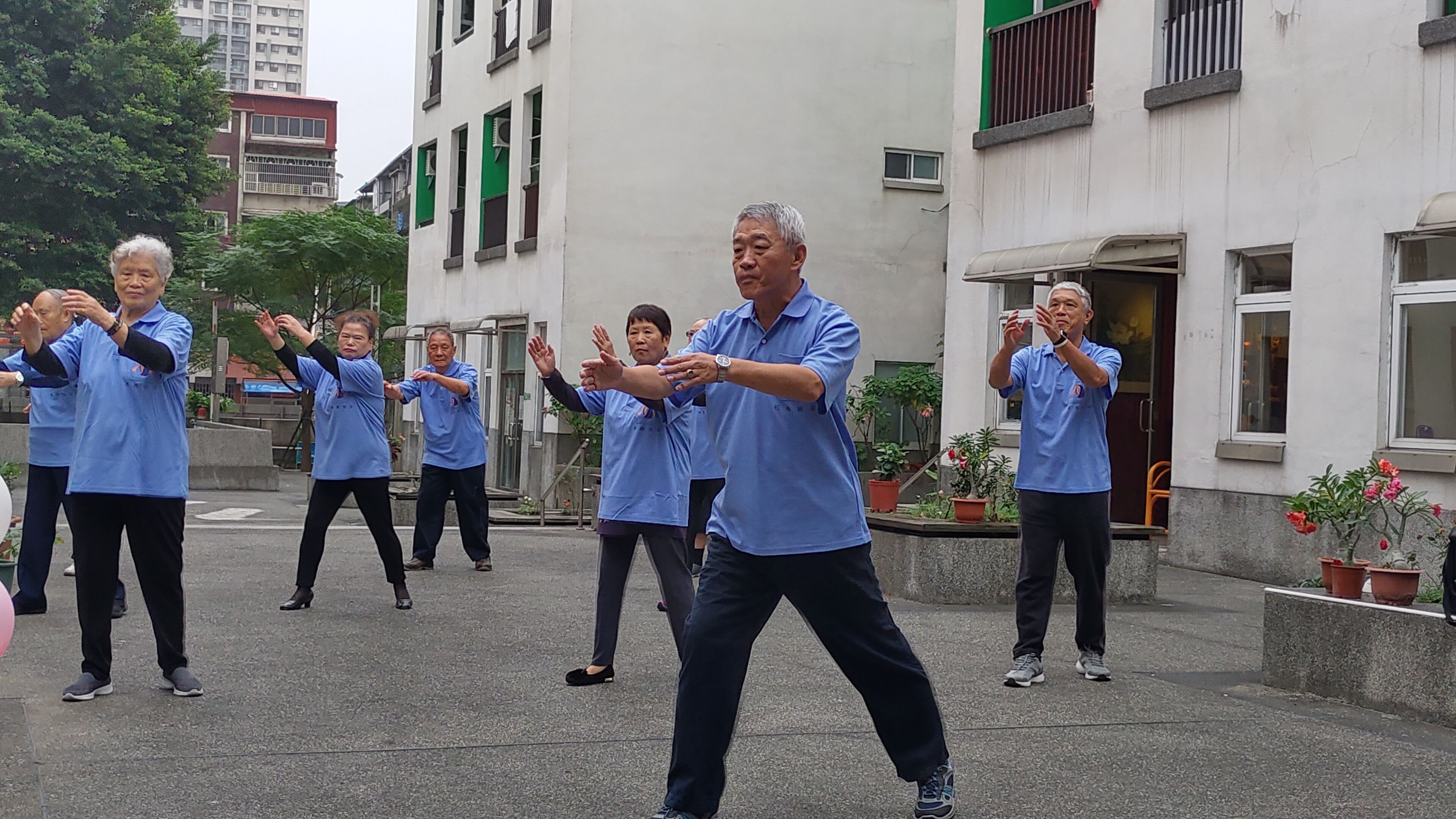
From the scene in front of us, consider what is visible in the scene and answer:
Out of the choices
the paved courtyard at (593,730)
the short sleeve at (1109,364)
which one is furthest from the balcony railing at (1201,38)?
the short sleeve at (1109,364)

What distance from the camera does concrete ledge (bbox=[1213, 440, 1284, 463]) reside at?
1318 centimetres

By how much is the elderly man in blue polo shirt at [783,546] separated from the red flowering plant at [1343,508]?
3385mm

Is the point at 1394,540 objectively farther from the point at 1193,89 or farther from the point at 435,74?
the point at 435,74

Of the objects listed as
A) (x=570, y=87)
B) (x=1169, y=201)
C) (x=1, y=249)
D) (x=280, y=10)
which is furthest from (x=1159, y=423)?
(x=280, y=10)

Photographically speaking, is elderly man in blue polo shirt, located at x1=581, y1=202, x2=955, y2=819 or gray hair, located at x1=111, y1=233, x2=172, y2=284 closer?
elderly man in blue polo shirt, located at x1=581, y1=202, x2=955, y2=819

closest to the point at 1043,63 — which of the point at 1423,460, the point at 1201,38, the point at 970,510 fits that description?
the point at 1201,38

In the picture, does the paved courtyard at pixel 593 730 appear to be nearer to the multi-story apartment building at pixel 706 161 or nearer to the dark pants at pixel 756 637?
the dark pants at pixel 756 637

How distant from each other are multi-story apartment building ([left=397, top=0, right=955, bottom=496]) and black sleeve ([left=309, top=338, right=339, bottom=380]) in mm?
12780

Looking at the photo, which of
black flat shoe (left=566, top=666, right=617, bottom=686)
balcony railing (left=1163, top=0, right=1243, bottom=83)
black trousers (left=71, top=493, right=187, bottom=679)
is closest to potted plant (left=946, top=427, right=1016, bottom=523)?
black flat shoe (left=566, top=666, right=617, bottom=686)

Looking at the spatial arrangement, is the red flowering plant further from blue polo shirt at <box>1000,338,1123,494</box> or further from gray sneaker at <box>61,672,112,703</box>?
gray sneaker at <box>61,672,112,703</box>

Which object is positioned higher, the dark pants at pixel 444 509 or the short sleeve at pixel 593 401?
the short sleeve at pixel 593 401

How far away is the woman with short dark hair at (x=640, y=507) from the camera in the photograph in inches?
301

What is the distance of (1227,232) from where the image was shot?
13.8 m

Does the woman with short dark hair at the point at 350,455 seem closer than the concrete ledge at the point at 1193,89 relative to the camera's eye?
Yes
